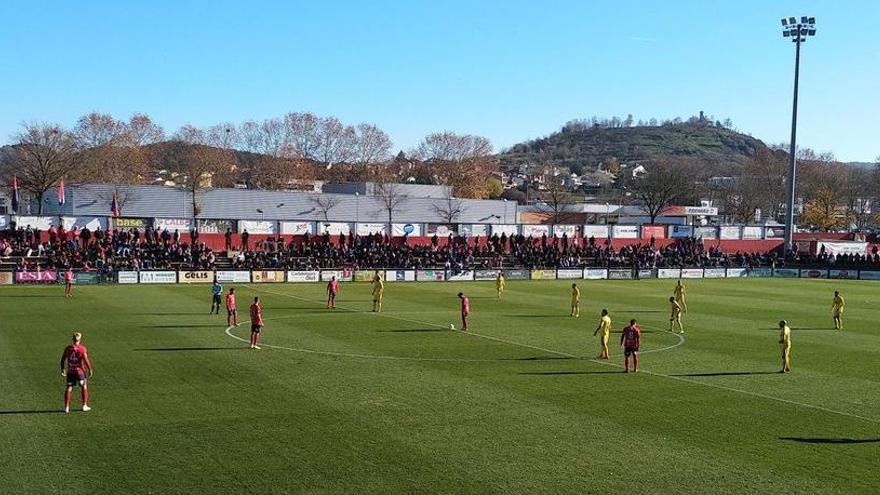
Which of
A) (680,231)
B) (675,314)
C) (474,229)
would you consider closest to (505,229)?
(474,229)

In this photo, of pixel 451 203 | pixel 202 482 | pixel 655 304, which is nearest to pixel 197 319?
pixel 202 482

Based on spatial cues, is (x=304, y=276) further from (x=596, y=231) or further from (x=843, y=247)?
(x=843, y=247)

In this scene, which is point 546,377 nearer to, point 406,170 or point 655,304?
point 655,304

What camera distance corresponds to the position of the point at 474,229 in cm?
8275

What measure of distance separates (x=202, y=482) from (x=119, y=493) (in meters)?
1.31

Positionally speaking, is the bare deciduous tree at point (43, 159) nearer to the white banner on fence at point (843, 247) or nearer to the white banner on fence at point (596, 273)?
the white banner on fence at point (596, 273)

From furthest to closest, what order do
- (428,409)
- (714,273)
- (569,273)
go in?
(714,273), (569,273), (428,409)

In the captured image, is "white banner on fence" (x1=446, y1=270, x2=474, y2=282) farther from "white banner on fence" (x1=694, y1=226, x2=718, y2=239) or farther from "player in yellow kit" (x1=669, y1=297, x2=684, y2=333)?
"white banner on fence" (x1=694, y1=226, x2=718, y2=239)

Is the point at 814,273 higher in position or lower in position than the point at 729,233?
lower

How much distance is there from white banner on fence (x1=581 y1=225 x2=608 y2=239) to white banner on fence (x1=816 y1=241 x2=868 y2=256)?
23.2 meters

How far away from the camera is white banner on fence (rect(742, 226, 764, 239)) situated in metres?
96.4

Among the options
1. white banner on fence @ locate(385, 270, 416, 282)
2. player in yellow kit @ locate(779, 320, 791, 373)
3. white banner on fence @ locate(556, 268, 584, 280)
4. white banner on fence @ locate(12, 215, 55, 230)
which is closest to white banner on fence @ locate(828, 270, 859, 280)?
white banner on fence @ locate(556, 268, 584, 280)

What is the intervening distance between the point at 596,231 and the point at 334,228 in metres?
29.9

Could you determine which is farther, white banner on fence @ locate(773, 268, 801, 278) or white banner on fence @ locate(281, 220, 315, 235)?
white banner on fence @ locate(773, 268, 801, 278)
